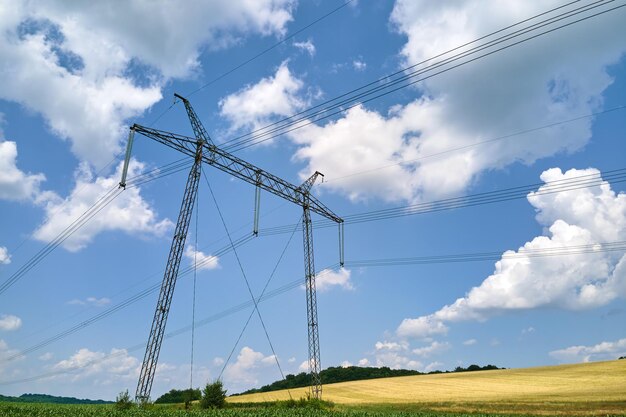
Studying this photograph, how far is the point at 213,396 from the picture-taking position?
39375 millimetres

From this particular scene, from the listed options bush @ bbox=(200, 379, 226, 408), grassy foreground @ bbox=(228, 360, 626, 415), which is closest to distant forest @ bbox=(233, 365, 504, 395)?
grassy foreground @ bbox=(228, 360, 626, 415)

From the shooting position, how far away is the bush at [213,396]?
39094 mm

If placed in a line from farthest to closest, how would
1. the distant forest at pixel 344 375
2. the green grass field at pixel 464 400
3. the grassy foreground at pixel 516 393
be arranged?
the distant forest at pixel 344 375 < the grassy foreground at pixel 516 393 < the green grass field at pixel 464 400

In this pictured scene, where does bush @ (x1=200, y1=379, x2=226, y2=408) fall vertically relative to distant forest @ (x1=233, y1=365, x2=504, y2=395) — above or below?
above

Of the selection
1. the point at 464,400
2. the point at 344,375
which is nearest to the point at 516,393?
the point at 464,400

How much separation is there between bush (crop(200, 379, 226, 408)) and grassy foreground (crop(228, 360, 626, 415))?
10.9m

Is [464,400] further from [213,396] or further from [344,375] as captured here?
[344,375]

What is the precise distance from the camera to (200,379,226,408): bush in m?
39.1

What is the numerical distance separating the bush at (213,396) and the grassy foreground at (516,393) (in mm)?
10912

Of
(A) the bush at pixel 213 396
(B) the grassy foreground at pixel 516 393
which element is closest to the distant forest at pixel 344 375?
(B) the grassy foreground at pixel 516 393

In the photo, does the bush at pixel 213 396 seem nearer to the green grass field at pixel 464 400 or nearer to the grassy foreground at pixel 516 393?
the green grass field at pixel 464 400

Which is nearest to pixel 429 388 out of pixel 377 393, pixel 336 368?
pixel 377 393

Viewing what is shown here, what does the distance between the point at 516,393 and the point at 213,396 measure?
3353 cm

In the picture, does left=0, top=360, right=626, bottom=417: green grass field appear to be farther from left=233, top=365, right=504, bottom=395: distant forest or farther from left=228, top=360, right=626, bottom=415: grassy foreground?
left=233, top=365, right=504, bottom=395: distant forest
